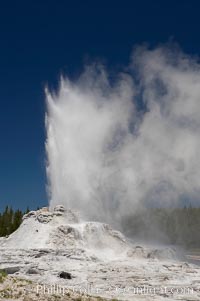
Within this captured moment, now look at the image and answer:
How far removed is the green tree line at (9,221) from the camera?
88250mm

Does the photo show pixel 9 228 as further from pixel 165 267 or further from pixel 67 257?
pixel 165 267

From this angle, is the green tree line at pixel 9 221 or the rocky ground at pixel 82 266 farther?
the green tree line at pixel 9 221

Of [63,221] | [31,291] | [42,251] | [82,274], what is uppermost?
[63,221]

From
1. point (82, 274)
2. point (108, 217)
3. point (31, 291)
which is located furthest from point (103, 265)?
point (108, 217)

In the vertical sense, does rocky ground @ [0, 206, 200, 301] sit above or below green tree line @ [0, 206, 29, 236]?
below

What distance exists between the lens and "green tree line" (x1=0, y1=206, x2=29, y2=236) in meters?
88.2

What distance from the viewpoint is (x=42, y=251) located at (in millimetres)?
48344

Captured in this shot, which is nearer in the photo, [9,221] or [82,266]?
[82,266]

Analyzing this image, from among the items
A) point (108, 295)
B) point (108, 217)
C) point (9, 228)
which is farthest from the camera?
point (9, 228)

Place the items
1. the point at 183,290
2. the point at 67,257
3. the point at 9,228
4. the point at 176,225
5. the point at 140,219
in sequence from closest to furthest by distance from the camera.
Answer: the point at 183,290 < the point at 67,257 < the point at 9,228 < the point at 140,219 < the point at 176,225

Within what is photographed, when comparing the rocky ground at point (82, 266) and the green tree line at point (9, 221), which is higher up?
the green tree line at point (9, 221)

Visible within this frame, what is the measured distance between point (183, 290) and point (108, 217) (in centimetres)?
4250

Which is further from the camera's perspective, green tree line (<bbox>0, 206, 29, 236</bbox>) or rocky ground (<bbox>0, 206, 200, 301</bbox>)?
green tree line (<bbox>0, 206, 29, 236</bbox>)

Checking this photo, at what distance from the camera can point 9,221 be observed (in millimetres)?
99062
